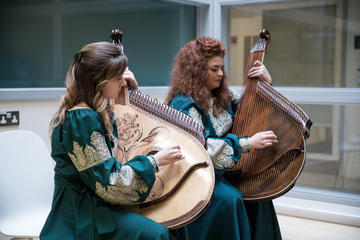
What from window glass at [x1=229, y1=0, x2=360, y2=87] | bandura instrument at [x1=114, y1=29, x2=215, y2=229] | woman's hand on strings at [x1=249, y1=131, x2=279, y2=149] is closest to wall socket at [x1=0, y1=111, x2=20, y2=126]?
bandura instrument at [x1=114, y1=29, x2=215, y2=229]

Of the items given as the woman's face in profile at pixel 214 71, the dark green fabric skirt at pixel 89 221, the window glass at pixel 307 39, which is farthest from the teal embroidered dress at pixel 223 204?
the window glass at pixel 307 39

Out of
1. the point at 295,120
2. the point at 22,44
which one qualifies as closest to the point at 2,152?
the point at 22,44

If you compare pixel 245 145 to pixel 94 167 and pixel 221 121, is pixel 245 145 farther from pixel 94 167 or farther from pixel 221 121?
pixel 94 167

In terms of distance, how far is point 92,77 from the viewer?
1.59m

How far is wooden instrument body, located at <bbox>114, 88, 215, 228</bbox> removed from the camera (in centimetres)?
161

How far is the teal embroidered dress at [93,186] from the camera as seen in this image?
5.08 feet

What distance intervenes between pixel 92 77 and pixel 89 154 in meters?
0.27

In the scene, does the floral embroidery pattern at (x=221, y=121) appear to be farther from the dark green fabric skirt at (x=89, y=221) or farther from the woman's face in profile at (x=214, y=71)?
the dark green fabric skirt at (x=89, y=221)

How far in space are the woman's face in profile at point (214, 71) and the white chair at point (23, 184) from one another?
96 centimetres

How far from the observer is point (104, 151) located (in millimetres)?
1565

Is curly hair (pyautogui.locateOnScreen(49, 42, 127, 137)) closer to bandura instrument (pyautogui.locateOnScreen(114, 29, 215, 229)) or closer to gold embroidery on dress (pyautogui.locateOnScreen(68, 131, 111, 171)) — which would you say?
gold embroidery on dress (pyautogui.locateOnScreen(68, 131, 111, 171))

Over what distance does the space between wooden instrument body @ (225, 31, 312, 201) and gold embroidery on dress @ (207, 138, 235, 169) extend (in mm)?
132

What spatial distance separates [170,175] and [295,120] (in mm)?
766

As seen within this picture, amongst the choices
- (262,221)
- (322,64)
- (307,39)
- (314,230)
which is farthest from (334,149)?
(262,221)
